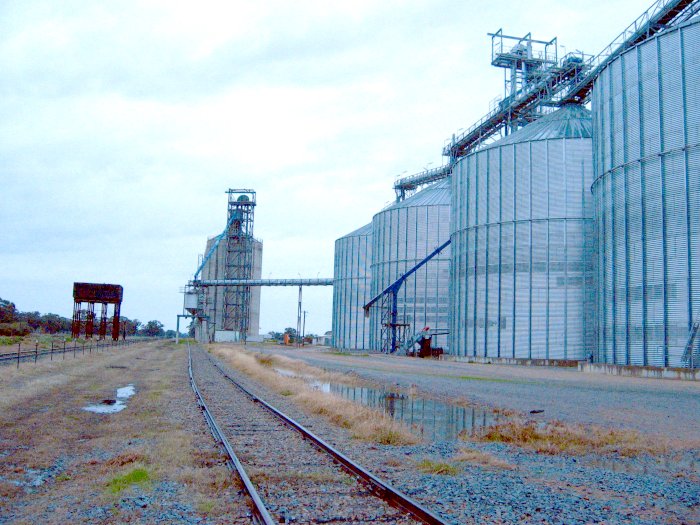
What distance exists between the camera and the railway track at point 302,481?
779 cm

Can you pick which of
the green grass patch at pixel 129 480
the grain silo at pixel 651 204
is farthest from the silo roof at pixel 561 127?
the green grass patch at pixel 129 480

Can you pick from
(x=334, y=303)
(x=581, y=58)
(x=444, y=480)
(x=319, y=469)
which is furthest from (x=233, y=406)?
(x=334, y=303)

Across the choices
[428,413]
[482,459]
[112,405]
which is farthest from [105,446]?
[428,413]

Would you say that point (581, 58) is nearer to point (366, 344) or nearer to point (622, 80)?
point (622, 80)

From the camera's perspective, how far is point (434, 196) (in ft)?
243

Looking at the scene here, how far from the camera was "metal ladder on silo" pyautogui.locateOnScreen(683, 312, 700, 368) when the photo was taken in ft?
107

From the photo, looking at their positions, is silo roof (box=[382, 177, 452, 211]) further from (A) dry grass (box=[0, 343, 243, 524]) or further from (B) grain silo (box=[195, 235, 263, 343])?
(A) dry grass (box=[0, 343, 243, 524])

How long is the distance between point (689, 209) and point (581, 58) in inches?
1019

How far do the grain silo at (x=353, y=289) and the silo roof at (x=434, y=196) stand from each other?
14246mm

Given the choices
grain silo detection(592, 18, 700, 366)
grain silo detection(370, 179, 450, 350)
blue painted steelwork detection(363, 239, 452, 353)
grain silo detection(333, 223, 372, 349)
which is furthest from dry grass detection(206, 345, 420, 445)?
grain silo detection(333, 223, 372, 349)

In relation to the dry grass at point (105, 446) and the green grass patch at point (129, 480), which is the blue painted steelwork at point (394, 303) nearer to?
the dry grass at point (105, 446)

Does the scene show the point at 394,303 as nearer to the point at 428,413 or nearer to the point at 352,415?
the point at 428,413

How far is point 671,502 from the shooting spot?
916 centimetres

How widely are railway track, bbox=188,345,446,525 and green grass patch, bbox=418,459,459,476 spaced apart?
1.23m
